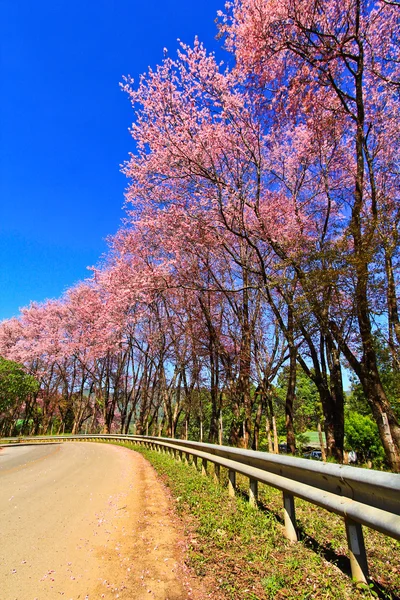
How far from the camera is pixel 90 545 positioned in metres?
4.10

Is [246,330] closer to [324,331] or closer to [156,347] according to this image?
[324,331]

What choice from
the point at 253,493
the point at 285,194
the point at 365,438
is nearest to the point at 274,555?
the point at 253,493

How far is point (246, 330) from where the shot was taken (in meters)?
16.1

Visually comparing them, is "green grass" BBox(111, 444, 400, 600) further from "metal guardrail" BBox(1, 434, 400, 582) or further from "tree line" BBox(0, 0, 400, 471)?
"tree line" BBox(0, 0, 400, 471)

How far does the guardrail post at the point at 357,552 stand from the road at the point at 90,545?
4.11ft

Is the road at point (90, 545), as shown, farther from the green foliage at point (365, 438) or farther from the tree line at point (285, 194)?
the green foliage at point (365, 438)

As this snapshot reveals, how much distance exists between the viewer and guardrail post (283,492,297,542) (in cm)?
365

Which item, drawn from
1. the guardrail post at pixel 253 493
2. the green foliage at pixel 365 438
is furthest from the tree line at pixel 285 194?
the green foliage at pixel 365 438

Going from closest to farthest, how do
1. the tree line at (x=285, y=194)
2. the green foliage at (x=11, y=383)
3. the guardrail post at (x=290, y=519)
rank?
the guardrail post at (x=290, y=519)
the tree line at (x=285, y=194)
the green foliage at (x=11, y=383)

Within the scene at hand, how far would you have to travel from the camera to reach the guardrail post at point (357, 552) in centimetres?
263

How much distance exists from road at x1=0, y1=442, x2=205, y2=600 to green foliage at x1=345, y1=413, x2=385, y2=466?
42.9 m

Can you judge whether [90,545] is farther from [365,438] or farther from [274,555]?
[365,438]

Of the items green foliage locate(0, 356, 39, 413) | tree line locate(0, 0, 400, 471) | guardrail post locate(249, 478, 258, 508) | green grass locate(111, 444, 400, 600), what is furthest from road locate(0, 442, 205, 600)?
green foliage locate(0, 356, 39, 413)

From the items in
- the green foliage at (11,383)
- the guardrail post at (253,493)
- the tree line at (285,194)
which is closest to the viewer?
the guardrail post at (253,493)
